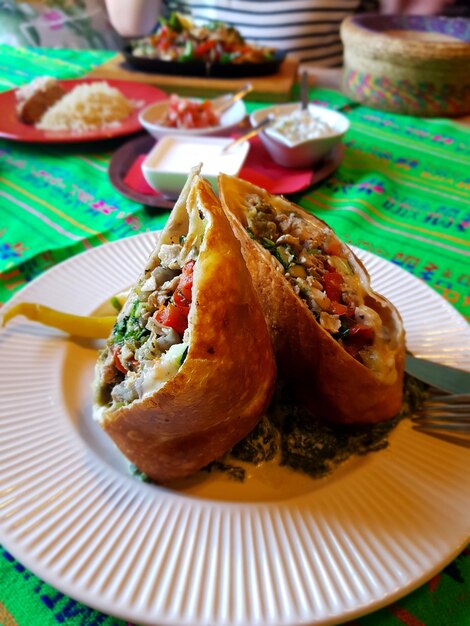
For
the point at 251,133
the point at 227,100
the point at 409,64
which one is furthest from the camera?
the point at 227,100

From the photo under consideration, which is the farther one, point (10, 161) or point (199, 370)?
point (10, 161)

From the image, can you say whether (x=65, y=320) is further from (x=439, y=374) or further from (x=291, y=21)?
(x=291, y=21)

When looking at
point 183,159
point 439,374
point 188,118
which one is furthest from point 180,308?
point 188,118

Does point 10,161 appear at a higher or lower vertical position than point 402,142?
higher

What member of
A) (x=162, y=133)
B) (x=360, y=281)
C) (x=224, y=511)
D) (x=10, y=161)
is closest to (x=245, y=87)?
(x=162, y=133)

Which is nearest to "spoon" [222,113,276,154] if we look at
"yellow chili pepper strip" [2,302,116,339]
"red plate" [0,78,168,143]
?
"red plate" [0,78,168,143]

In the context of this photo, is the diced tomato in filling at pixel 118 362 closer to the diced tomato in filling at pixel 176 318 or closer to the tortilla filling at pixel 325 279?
the diced tomato in filling at pixel 176 318

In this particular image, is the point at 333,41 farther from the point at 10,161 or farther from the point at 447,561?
the point at 447,561
